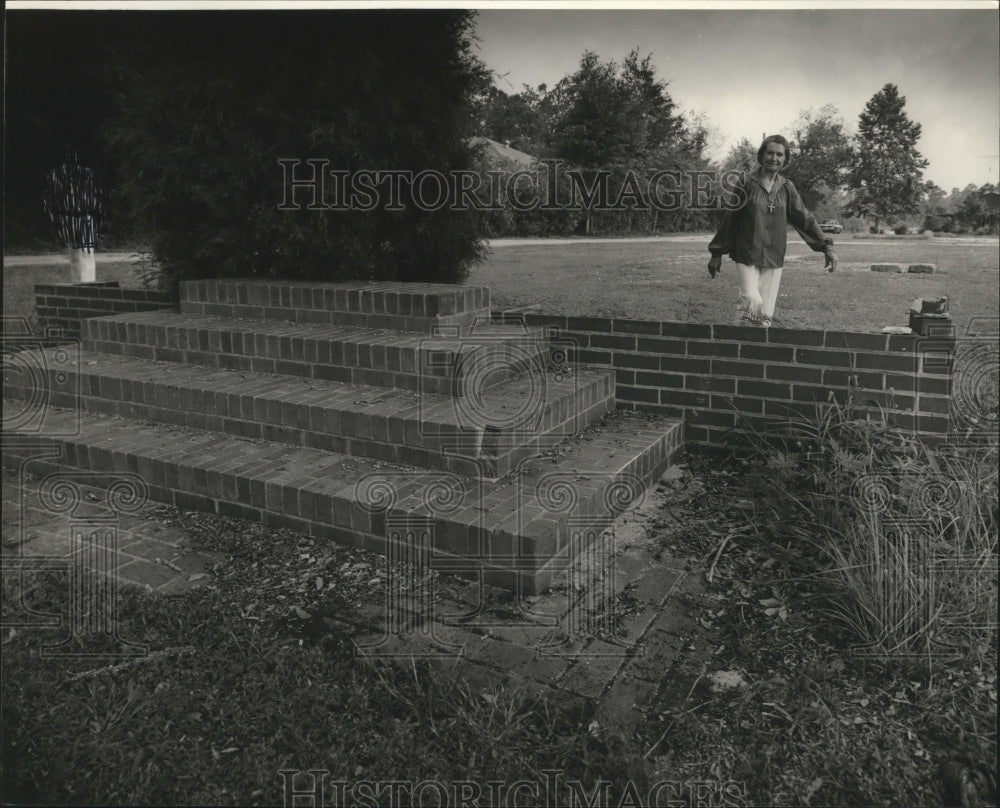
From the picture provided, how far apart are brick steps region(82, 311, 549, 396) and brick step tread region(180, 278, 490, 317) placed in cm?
14

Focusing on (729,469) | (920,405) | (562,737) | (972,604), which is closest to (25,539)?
(562,737)

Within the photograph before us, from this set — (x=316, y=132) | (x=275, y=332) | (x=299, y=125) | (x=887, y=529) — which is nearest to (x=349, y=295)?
(x=275, y=332)

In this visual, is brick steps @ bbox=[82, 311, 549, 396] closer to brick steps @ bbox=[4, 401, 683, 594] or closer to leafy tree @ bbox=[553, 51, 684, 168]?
brick steps @ bbox=[4, 401, 683, 594]

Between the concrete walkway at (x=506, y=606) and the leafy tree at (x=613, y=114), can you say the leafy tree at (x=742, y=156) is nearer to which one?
the leafy tree at (x=613, y=114)

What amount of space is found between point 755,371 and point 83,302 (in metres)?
5.50

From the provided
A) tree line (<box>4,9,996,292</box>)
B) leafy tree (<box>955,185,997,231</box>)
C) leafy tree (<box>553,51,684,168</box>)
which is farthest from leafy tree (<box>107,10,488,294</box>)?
leafy tree (<box>955,185,997,231</box>)

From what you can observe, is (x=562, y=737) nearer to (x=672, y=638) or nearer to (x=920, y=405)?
(x=672, y=638)

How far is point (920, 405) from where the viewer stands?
3.93m

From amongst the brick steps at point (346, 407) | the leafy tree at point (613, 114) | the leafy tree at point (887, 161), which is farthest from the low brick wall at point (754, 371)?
the leafy tree at point (613, 114)

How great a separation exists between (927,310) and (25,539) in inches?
174

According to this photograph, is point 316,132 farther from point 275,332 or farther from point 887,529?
point 887,529

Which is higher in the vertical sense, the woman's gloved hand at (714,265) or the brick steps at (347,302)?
the woman's gloved hand at (714,265)

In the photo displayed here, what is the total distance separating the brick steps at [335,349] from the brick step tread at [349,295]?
0.14 m

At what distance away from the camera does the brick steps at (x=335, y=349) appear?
418 centimetres
